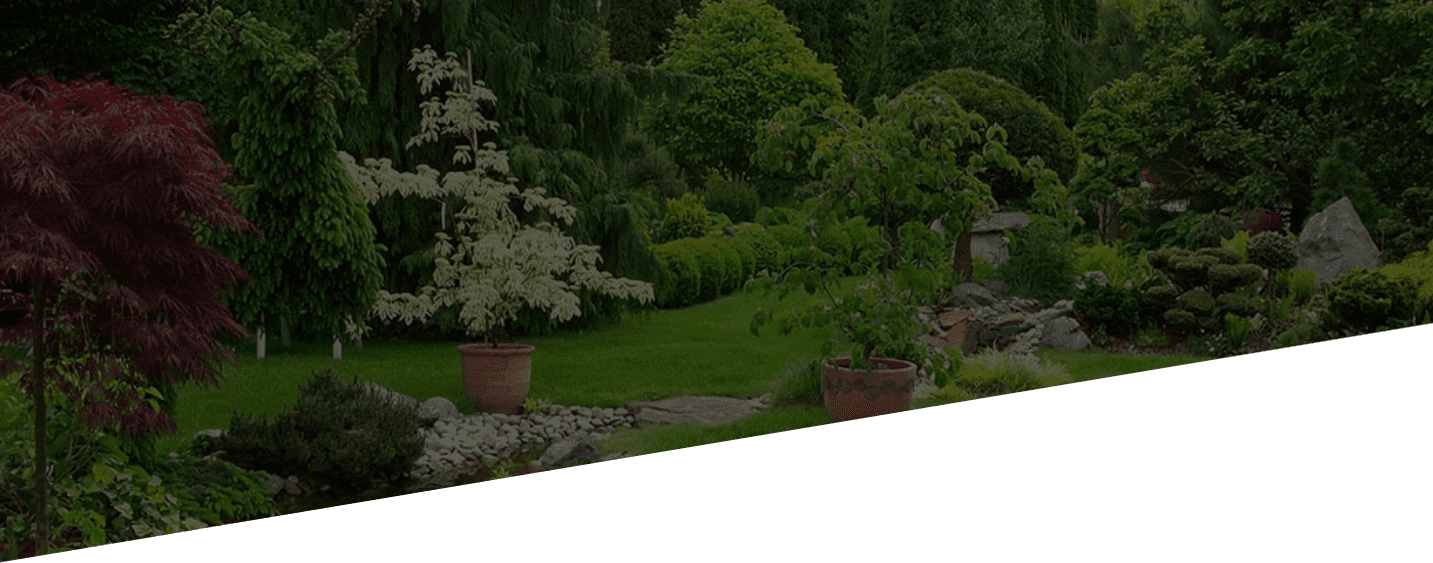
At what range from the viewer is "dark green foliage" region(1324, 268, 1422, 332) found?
7.94 meters

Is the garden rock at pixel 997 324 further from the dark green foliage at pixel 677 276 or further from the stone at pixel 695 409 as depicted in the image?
the dark green foliage at pixel 677 276

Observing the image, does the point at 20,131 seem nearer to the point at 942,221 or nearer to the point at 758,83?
the point at 758,83

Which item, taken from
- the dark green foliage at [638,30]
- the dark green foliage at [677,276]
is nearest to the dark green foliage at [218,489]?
the dark green foliage at [677,276]

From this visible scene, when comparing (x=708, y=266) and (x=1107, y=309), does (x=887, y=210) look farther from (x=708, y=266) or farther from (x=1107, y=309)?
(x=1107, y=309)

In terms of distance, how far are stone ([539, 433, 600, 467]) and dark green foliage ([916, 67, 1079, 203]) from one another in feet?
8.26

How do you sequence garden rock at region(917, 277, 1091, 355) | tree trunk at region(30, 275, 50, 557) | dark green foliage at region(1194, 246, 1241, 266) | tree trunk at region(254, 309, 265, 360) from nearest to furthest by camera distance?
1. tree trunk at region(30, 275, 50, 557)
2. tree trunk at region(254, 309, 265, 360)
3. garden rock at region(917, 277, 1091, 355)
4. dark green foliage at region(1194, 246, 1241, 266)

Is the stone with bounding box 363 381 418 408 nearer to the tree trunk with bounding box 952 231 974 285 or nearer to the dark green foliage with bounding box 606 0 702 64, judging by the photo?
the dark green foliage with bounding box 606 0 702 64

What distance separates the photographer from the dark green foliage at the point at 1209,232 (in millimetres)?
7816

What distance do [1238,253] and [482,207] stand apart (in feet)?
15.4

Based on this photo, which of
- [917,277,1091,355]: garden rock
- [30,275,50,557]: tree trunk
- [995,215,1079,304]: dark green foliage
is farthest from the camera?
[995,215,1079,304]: dark green foliage

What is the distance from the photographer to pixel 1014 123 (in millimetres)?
7020

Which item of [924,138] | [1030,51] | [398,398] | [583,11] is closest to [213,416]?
[398,398]

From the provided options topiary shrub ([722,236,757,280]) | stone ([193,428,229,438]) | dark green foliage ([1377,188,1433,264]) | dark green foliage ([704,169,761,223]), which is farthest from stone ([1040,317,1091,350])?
stone ([193,428,229,438])

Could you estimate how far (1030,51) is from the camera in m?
7.11
